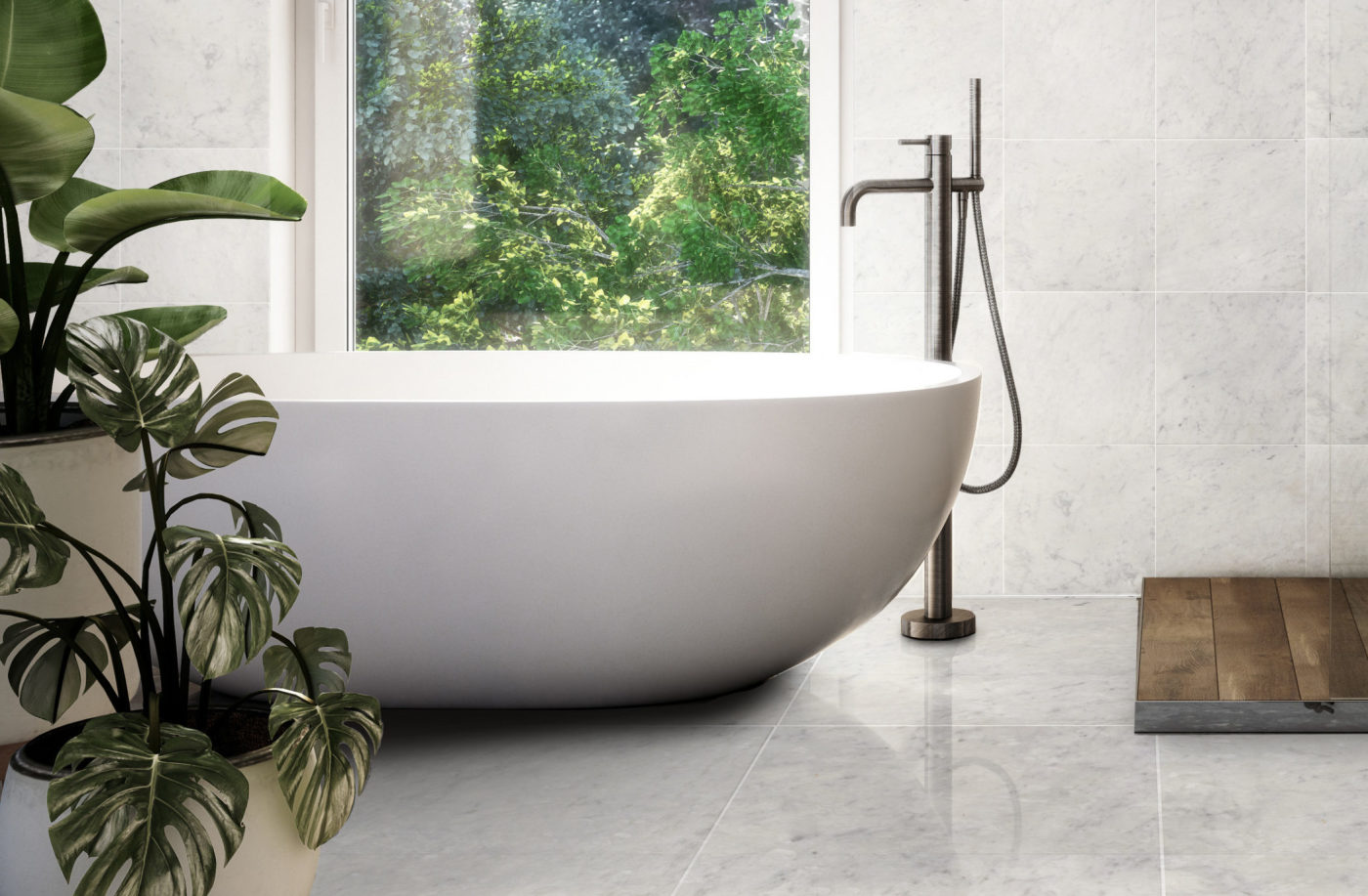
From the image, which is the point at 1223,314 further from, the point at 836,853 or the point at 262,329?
the point at 262,329

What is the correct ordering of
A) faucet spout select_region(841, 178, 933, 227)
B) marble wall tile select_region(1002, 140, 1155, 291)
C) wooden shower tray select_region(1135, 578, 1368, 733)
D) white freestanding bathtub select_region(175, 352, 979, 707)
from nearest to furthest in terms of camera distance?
white freestanding bathtub select_region(175, 352, 979, 707), wooden shower tray select_region(1135, 578, 1368, 733), faucet spout select_region(841, 178, 933, 227), marble wall tile select_region(1002, 140, 1155, 291)

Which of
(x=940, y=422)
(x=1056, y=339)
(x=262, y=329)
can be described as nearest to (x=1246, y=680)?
(x=940, y=422)

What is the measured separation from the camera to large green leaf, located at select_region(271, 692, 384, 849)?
1.04m

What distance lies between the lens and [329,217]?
336cm

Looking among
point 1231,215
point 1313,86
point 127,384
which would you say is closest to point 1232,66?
point 1313,86

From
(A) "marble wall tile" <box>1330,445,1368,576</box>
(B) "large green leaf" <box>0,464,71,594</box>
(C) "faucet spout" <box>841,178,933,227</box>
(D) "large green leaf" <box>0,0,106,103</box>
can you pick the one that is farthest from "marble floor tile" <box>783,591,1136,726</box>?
(D) "large green leaf" <box>0,0,106,103</box>

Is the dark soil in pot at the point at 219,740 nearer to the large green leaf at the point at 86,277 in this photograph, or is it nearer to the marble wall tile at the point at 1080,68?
the large green leaf at the point at 86,277

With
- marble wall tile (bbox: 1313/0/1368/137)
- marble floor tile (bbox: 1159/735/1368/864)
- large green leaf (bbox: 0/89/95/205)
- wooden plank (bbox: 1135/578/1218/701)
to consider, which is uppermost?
marble wall tile (bbox: 1313/0/1368/137)

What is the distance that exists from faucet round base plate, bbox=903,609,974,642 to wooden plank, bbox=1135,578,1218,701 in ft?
1.11

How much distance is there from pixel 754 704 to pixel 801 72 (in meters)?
1.68

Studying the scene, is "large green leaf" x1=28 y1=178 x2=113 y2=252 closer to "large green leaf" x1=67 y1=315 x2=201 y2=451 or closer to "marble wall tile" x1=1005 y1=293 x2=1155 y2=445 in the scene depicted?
"large green leaf" x1=67 y1=315 x2=201 y2=451

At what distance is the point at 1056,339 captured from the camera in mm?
2979

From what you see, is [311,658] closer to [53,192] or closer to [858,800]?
[53,192]

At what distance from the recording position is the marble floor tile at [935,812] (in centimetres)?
150
